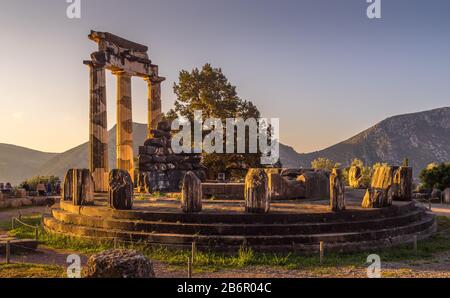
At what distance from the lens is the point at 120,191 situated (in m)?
15.1

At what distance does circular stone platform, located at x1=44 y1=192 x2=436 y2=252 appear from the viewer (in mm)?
12867

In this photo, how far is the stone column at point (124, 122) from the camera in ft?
104

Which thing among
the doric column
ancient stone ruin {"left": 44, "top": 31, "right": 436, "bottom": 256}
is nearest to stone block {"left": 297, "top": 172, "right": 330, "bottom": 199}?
ancient stone ruin {"left": 44, "top": 31, "right": 436, "bottom": 256}

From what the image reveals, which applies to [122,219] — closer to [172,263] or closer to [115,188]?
[115,188]

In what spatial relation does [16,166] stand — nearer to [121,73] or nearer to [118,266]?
[121,73]

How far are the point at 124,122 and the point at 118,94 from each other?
197 centimetres

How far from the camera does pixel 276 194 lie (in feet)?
61.3

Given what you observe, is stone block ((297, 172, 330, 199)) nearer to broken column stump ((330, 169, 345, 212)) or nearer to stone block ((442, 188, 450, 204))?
broken column stump ((330, 169, 345, 212))

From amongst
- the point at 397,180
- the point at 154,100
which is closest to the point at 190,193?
the point at 397,180

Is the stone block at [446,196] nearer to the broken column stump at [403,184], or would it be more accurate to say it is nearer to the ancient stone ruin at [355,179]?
the ancient stone ruin at [355,179]

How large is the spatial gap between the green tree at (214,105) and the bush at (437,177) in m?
13.0

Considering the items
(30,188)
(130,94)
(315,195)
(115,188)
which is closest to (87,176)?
(115,188)

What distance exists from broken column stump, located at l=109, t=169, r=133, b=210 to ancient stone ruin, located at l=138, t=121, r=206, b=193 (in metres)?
10.8
